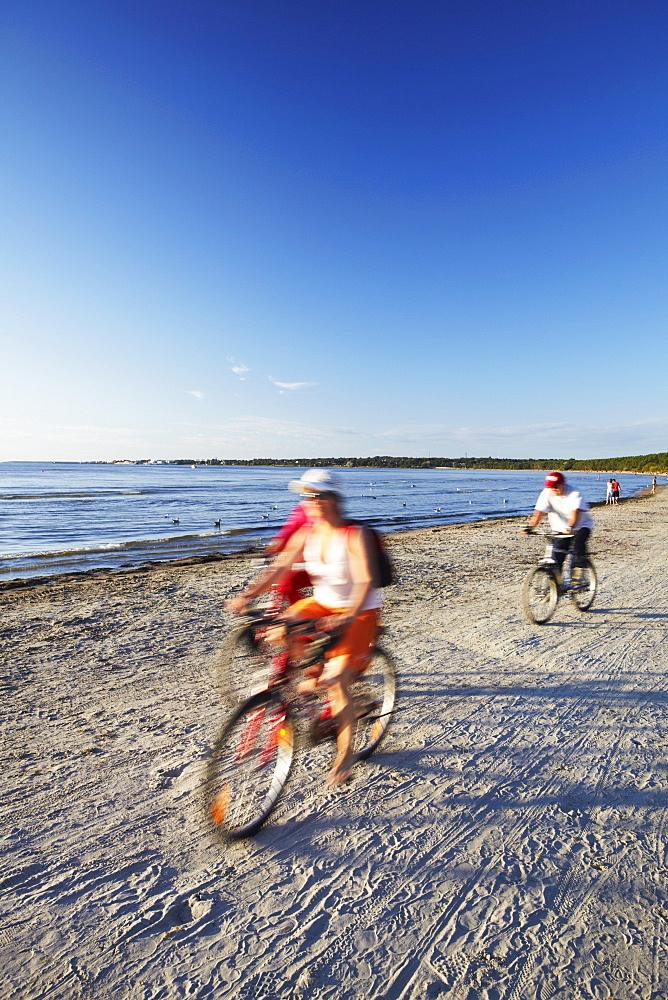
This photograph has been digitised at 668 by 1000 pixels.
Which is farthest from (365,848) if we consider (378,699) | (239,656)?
(239,656)

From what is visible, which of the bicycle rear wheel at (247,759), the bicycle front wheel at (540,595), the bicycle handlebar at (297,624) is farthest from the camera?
the bicycle front wheel at (540,595)

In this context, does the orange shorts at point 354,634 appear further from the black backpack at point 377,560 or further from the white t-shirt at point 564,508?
the white t-shirt at point 564,508

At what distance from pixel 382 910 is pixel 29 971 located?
5.23ft

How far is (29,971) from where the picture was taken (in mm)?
2148

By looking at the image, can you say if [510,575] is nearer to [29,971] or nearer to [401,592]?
[401,592]

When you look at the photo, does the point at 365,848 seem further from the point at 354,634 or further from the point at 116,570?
the point at 116,570

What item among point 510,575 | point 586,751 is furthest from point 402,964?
point 510,575

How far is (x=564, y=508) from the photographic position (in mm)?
7297

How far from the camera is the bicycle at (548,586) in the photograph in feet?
23.9

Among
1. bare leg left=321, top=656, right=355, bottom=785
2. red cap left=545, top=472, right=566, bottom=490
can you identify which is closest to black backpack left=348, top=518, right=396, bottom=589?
bare leg left=321, top=656, right=355, bottom=785

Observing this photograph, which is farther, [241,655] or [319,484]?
[241,655]

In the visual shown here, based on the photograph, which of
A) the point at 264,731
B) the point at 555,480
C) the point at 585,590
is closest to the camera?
the point at 264,731

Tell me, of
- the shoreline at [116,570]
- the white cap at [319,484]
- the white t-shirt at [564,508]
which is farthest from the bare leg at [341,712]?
the shoreline at [116,570]

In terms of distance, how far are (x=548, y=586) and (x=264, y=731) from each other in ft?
18.5
